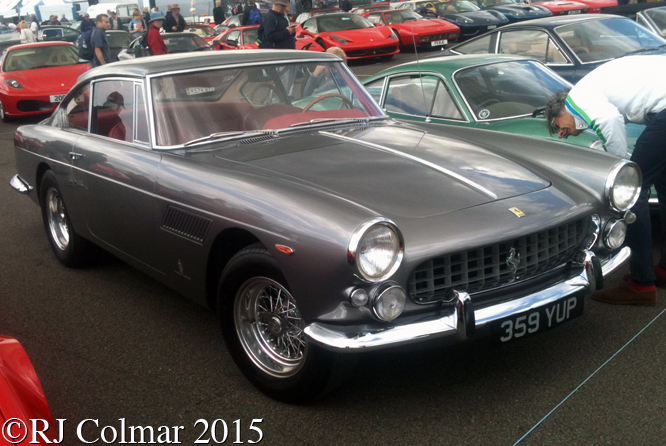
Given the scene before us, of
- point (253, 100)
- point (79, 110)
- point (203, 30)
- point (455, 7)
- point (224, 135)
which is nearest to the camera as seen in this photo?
point (224, 135)

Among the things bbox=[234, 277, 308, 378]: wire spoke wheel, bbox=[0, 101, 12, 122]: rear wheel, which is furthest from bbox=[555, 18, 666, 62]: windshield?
bbox=[0, 101, 12, 122]: rear wheel

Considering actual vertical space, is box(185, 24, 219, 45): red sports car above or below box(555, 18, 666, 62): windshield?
below

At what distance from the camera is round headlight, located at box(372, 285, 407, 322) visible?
8.21 feet

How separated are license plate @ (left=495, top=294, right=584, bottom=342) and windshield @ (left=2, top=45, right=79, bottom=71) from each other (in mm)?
11181

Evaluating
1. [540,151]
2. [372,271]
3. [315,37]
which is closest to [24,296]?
[372,271]

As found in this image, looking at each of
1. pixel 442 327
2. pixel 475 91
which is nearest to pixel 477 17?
pixel 475 91

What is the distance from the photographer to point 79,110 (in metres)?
4.57

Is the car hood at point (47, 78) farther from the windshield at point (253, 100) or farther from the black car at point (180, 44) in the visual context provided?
the windshield at point (253, 100)

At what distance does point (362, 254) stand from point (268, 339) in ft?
2.56

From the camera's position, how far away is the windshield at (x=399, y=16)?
767 inches

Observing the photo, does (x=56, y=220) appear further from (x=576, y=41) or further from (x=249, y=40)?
(x=249, y=40)

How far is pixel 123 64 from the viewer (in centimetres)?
418

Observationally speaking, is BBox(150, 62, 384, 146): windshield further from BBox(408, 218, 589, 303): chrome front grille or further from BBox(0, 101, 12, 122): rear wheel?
BBox(0, 101, 12, 122): rear wheel

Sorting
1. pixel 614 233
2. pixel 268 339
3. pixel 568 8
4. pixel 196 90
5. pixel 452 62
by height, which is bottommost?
pixel 268 339
